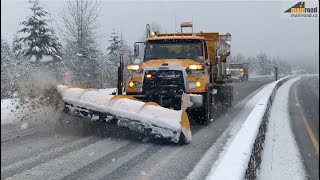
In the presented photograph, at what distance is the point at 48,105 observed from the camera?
383 inches

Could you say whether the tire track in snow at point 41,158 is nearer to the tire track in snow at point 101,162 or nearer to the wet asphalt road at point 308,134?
the tire track in snow at point 101,162

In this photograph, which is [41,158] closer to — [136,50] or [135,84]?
[135,84]

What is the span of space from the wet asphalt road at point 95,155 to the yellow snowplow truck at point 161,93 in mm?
448

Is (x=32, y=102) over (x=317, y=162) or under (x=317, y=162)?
over

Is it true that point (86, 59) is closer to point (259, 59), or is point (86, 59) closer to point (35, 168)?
point (35, 168)

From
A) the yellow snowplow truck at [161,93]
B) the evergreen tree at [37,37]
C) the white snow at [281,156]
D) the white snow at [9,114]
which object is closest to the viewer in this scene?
the white snow at [281,156]

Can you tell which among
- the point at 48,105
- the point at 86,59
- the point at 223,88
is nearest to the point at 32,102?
the point at 48,105

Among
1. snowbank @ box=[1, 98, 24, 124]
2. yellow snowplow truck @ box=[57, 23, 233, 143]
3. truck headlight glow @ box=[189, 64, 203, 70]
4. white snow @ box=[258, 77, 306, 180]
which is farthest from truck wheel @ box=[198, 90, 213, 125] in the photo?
snowbank @ box=[1, 98, 24, 124]

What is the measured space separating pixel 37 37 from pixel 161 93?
29133 millimetres

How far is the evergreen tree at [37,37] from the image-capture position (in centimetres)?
3582

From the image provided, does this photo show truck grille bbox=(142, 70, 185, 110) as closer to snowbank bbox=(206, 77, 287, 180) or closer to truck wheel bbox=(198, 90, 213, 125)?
truck wheel bbox=(198, 90, 213, 125)

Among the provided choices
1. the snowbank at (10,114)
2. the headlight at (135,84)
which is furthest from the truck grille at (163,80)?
the snowbank at (10,114)

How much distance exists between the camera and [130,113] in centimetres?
841

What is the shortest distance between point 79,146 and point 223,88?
8163 millimetres
